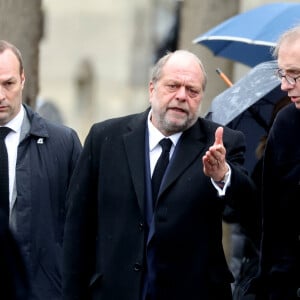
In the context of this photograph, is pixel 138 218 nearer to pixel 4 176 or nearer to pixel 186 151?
pixel 186 151

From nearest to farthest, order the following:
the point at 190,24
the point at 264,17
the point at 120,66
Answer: the point at 264,17 < the point at 190,24 < the point at 120,66

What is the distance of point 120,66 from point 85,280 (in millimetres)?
25650

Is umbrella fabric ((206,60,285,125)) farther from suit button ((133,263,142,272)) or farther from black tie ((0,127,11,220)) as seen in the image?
suit button ((133,263,142,272))

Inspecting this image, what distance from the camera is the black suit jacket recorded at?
7426mm

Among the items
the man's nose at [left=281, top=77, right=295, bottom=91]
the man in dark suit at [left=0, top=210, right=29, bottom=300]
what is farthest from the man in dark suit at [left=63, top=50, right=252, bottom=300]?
the man in dark suit at [left=0, top=210, right=29, bottom=300]

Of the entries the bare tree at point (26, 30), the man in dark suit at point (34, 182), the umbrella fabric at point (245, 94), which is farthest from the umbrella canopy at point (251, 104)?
the bare tree at point (26, 30)

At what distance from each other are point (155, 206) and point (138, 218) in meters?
0.11

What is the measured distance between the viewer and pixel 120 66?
33.2 m

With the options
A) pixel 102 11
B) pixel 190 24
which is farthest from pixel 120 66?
pixel 190 24

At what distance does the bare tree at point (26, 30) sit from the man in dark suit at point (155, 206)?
3.04 metres

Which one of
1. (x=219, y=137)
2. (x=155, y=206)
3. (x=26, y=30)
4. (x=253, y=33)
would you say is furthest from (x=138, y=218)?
(x=26, y=30)

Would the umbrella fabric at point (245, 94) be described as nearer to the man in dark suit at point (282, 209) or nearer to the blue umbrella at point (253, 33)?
the blue umbrella at point (253, 33)

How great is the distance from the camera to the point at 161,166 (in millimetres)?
7559

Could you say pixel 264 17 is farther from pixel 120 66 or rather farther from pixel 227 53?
pixel 120 66
